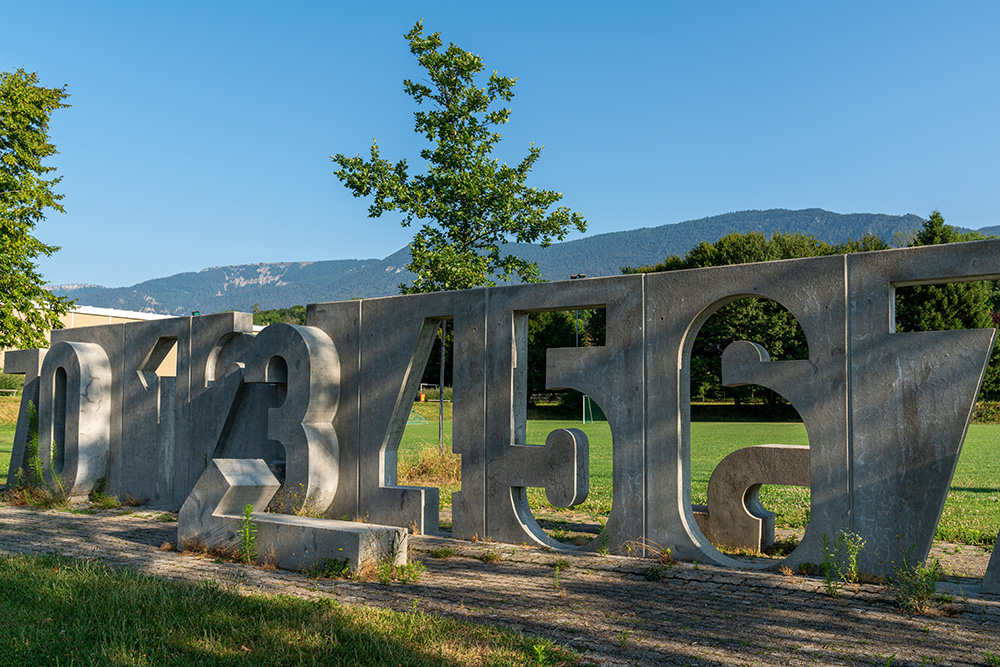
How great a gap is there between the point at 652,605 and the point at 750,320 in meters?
39.9

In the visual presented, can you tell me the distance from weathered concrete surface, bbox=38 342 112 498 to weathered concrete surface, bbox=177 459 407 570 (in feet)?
18.2

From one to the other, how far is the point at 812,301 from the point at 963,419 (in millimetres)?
1700

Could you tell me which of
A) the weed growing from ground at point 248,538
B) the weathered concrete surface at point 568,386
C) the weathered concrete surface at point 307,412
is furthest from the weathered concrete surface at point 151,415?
the weathered concrete surface at point 568,386

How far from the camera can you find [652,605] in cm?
695

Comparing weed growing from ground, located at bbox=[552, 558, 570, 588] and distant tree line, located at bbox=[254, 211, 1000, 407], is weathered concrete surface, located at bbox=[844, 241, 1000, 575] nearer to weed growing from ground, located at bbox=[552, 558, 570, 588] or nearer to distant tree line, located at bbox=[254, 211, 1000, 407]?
weed growing from ground, located at bbox=[552, 558, 570, 588]

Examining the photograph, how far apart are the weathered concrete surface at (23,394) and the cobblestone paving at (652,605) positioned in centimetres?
589

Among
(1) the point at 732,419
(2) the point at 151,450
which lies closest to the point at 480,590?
(2) the point at 151,450

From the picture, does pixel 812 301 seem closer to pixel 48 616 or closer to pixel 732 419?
pixel 48 616

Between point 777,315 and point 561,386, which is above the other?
point 777,315

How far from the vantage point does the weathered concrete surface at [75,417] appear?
14.0m

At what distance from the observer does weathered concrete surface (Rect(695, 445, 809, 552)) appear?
29.9 ft

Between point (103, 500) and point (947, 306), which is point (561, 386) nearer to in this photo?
point (103, 500)

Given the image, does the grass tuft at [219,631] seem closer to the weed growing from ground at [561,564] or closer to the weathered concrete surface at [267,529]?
the weathered concrete surface at [267,529]

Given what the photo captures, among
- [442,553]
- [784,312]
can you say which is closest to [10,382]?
[784,312]
